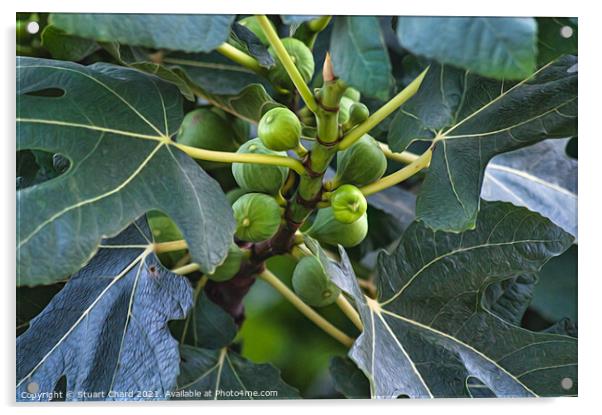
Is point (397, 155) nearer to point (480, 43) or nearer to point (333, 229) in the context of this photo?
point (333, 229)

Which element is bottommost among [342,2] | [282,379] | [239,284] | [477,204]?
[282,379]

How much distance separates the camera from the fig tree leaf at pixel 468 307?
110 centimetres

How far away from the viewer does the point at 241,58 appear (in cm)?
105

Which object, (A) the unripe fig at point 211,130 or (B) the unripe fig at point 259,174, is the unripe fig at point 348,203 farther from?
(A) the unripe fig at point 211,130

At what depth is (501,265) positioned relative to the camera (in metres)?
1.12

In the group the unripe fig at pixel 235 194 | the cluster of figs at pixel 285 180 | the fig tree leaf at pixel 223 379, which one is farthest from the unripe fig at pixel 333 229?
the fig tree leaf at pixel 223 379

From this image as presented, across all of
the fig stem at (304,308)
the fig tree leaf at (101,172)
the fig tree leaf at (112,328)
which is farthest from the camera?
the fig stem at (304,308)

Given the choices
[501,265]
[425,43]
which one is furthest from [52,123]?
[501,265]

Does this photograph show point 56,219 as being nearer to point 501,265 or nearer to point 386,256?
point 386,256

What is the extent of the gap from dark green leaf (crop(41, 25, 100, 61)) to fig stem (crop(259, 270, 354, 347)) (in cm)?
37

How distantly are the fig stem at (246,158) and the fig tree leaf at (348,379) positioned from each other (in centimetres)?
34

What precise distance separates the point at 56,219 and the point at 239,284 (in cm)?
31

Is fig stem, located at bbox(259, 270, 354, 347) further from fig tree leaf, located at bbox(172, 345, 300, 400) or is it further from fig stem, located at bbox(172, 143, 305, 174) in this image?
fig stem, located at bbox(172, 143, 305, 174)

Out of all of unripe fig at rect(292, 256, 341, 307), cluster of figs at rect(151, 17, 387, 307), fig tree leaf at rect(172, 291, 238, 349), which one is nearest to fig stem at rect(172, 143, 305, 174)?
cluster of figs at rect(151, 17, 387, 307)
